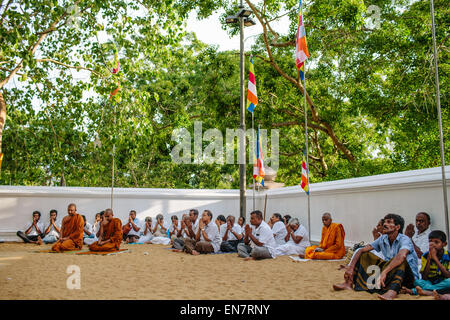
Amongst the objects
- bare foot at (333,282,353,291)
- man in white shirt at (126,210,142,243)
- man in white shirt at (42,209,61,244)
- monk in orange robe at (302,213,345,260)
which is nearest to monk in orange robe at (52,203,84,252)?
man in white shirt at (42,209,61,244)

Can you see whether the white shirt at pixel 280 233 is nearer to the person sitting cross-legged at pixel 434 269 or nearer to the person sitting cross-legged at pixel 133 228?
the person sitting cross-legged at pixel 133 228

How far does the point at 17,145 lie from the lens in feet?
41.3

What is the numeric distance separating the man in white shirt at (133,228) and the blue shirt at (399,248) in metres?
9.09

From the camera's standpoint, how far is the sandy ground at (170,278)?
17.6ft

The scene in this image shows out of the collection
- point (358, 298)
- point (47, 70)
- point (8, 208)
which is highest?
point (47, 70)

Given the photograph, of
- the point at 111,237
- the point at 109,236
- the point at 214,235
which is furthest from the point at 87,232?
the point at 214,235

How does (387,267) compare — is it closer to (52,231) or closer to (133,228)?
(133,228)

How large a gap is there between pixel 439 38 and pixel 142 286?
33.1ft

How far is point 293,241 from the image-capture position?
409 inches

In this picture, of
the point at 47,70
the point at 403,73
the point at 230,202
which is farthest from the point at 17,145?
the point at 403,73

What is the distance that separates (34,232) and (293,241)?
8262 mm

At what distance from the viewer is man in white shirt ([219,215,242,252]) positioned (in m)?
10.7

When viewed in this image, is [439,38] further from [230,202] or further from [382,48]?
[230,202]

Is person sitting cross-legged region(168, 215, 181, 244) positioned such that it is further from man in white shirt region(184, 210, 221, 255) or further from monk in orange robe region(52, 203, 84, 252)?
monk in orange robe region(52, 203, 84, 252)
